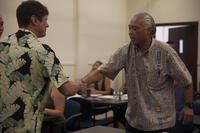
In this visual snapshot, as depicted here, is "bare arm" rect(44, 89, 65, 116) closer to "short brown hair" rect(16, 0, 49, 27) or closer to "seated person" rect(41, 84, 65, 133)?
"seated person" rect(41, 84, 65, 133)

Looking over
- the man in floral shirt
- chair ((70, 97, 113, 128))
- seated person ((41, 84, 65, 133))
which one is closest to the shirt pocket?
the man in floral shirt

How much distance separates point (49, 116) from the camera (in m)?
3.54

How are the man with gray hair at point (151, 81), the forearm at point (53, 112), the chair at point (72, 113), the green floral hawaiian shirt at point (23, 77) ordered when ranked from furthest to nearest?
the chair at point (72, 113) < the forearm at point (53, 112) < the man with gray hair at point (151, 81) < the green floral hawaiian shirt at point (23, 77)

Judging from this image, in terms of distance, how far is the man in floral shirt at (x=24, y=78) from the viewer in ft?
6.65

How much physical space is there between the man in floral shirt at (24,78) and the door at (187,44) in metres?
6.43

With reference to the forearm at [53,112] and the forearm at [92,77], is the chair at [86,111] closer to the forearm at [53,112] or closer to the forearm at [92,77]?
the forearm at [53,112]

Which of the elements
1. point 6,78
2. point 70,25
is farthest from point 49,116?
point 70,25

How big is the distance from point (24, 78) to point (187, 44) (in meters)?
6.79

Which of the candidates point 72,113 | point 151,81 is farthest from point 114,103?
point 151,81

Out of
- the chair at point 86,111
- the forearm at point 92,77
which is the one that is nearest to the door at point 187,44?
the chair at point 86,111

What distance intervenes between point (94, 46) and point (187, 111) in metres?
5.38

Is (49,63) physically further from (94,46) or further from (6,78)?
(94,46)

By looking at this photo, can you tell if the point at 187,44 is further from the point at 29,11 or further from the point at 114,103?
the point at 29,11

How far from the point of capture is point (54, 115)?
11.7ft
